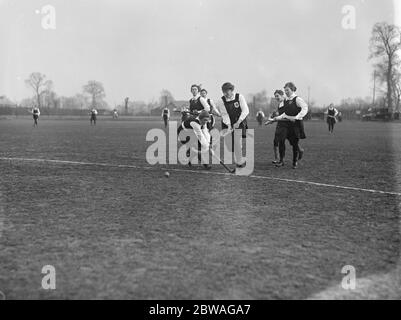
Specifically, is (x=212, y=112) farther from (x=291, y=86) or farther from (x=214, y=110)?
(x=291, y=86)

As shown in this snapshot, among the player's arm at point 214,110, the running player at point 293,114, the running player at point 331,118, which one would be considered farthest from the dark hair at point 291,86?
the running player at point 331,118

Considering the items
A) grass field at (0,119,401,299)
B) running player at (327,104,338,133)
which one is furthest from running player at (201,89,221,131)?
running player at (327,104,338,133)

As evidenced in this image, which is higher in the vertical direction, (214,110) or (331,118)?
(214,110)

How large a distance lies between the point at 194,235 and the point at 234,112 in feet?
20.4

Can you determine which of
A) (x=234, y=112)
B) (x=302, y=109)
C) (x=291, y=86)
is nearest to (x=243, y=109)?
(x=234, y=112)

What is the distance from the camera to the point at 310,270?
12.2ft

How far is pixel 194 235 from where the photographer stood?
4.77 meters

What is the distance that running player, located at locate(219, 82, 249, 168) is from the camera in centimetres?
1048

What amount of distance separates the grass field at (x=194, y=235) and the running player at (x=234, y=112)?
5.16 ft

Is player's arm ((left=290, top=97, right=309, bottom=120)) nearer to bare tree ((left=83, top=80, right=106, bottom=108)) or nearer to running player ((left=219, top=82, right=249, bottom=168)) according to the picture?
running player ((left=219, top=82, right=249, bottom=168))

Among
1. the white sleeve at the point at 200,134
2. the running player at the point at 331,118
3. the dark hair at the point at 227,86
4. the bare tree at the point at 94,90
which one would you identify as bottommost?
the white sleeve at the point at 200,134

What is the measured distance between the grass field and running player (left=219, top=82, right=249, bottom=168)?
1.57 m

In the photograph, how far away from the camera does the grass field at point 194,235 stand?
3.42 metres

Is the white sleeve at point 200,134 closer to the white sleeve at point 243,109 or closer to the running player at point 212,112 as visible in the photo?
the running player at point 212,112
